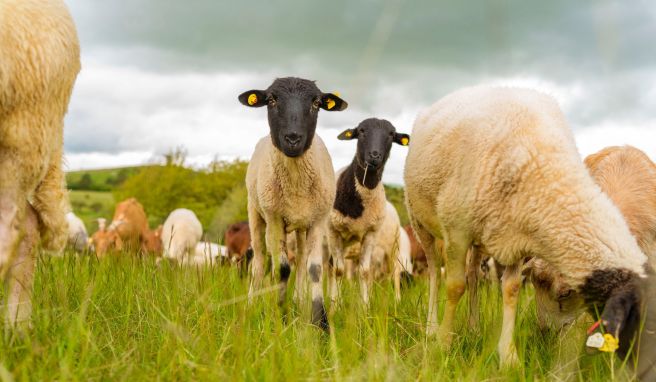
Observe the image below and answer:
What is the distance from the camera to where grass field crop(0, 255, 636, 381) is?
9.83ft

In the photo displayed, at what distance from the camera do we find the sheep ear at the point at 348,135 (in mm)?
8867

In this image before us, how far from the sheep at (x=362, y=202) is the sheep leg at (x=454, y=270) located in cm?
332

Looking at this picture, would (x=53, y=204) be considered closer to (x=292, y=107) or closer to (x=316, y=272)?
(x=292, y=107)

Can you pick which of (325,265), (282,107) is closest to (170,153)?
(325,265)

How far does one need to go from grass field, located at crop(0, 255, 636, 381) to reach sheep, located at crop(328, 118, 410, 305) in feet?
8.23

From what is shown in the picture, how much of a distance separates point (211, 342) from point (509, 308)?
2.54 m

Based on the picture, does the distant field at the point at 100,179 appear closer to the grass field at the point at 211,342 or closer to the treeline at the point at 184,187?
the treeline at the point at 184,187

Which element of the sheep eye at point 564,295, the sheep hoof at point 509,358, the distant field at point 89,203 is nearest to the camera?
the sheep hoof at point 509,358

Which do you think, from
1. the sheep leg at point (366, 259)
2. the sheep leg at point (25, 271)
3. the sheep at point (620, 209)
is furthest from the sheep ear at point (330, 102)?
the sheep leg at point (25, 271)

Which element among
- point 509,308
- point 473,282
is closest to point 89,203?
point 473,282

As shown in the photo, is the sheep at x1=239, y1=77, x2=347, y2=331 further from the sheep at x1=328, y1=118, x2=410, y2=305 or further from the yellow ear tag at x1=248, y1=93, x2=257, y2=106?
the sheep at x1=328, y1=118, x2=410, y2=305

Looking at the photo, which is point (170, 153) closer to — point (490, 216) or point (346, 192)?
point (346, 192)

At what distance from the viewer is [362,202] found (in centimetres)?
873

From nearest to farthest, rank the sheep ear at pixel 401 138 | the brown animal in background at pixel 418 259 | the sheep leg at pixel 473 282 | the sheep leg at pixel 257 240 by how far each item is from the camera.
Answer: the sheep leg at pixel 473 282 → the sheep leg at pixel 257 240 → the sheep ear at pixel 401 138 → the brown animal in background at pixel 418 259
